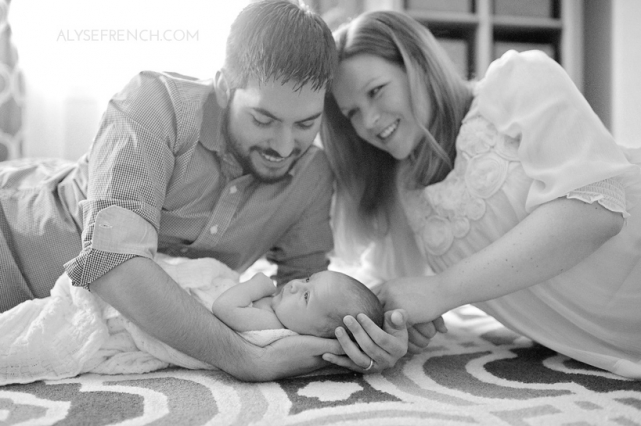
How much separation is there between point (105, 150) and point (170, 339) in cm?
35

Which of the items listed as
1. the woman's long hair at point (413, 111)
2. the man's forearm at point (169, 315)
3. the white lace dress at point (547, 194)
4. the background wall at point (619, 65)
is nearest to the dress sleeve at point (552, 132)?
the white lace dress at point (547, 194)

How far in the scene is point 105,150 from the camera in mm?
1024

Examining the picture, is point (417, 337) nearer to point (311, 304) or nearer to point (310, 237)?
point (311, 304)

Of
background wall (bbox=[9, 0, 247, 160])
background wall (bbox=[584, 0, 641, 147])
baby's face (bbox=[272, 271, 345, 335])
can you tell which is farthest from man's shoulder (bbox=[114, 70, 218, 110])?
background wall (bbox=[584, 0, 641, 147])

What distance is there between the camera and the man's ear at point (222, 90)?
1.18 meters

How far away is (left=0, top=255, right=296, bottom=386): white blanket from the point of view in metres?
0.95

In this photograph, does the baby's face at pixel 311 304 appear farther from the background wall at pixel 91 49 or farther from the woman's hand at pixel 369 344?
the background wall at pixel 91 49

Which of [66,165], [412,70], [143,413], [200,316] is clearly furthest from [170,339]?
[412,70]

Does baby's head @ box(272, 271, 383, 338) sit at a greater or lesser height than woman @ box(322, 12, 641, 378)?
lesser

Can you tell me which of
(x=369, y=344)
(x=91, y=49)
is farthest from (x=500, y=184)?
(x=91, y=49)

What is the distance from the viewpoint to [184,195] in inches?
46.2

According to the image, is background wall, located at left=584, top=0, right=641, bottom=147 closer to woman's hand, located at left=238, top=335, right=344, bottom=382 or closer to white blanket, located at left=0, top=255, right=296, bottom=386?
woman's hand, located at left=238, top=335, right=344, bottom=382

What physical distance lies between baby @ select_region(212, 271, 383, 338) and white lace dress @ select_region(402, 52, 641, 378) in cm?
28

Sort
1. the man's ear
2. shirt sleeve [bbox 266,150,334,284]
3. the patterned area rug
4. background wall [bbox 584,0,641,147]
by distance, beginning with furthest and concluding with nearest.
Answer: background wall [bbox 584,0,641,147]
shirt sleeve [bbox 266,150,334,284]
the man's ear
the patterned area rug
